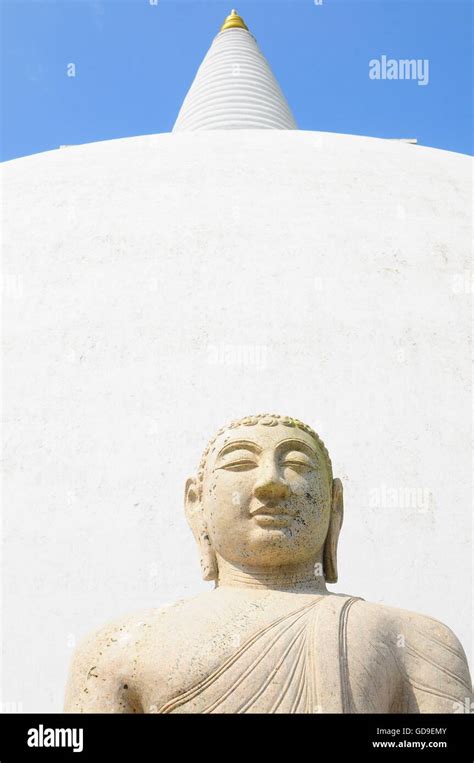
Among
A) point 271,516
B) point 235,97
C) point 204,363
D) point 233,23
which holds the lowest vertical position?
point 271,516

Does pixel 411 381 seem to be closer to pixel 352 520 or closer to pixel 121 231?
pixel 352 520

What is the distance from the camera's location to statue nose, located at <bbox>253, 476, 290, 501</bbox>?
3.00m

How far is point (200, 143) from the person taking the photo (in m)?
7.61

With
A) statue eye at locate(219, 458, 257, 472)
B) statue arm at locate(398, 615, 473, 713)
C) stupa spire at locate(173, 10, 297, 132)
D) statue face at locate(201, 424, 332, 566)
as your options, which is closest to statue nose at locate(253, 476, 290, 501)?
statue face at locate(201, 424, 332, 566)

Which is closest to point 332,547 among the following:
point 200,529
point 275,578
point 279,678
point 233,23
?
point 275,578

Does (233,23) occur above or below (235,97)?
above

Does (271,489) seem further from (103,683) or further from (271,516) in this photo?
(103,683)

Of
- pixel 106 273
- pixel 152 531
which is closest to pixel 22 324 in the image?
pixel 106 273

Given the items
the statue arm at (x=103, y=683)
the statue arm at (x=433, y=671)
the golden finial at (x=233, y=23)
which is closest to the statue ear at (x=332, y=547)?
the statue arm at (x=433, y=671)

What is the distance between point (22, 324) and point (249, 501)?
10.5 ft

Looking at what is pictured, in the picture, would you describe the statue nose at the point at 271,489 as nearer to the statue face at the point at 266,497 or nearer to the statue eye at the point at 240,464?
the statue face at the point at 266,497

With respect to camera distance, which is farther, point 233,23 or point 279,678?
point 233,23

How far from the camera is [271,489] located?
301cm

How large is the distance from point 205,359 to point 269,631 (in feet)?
9.18
